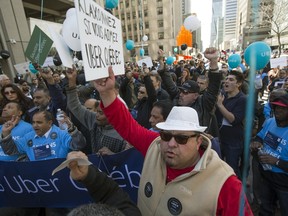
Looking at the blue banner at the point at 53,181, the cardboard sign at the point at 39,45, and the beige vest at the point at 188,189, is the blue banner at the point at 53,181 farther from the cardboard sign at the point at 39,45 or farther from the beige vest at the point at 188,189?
the cardboard sign at the point at 39,45

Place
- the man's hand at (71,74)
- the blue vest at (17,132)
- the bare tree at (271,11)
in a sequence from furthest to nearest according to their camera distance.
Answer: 1. the blue vest at (17,132)
2. the man's hand at (71,74)
3. the bare tree at (271,11)

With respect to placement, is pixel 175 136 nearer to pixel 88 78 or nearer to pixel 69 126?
pixel 88 78

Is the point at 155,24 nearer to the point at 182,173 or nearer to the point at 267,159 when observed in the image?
the point at 267,159

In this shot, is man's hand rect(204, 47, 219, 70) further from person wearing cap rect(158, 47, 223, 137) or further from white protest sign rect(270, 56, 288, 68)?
white protest sign rect(270, 56, 288, 68)

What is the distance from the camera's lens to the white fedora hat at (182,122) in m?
1.57

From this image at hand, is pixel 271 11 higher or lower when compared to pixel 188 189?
higher

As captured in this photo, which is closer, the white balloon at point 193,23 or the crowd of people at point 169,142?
the crowd of people at point 169,142

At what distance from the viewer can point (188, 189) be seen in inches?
56.5

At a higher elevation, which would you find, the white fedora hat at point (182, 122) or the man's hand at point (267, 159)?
Answer: the white fedora hat at point (182, 122)

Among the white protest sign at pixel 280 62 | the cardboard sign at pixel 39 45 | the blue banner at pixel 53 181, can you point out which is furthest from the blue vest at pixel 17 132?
the white protest sign at pixel 280 62

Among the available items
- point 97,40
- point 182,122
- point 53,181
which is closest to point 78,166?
point 182,122

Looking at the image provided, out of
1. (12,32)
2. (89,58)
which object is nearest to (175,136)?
(89,58)

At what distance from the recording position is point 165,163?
5.45 feet

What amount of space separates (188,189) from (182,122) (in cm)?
46
